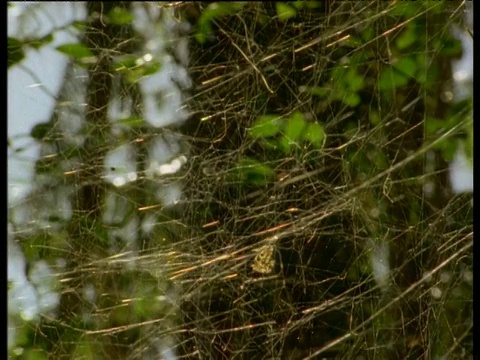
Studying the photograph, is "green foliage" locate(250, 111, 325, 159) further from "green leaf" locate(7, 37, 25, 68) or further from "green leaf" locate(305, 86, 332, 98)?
"green leaf" locate(7, 37, 25, 68)

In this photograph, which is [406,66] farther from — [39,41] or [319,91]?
[39,41]

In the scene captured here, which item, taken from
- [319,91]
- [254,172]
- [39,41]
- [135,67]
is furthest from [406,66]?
[39,41]

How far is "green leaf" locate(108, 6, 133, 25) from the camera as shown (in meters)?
1.12

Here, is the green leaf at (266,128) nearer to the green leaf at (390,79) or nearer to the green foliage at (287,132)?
the green foliage at (287,132)

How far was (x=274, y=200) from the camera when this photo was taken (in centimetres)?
112

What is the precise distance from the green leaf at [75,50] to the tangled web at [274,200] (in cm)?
1

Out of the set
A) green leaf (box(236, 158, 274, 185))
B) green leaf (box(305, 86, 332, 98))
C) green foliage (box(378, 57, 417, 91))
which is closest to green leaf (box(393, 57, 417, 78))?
green foliage (box(378, 57, 417, 91))

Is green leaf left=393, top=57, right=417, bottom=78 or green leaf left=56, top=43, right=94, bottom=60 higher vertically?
green leaf left=56, top=43, right=94, bottom=60

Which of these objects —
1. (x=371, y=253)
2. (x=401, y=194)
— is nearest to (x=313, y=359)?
(x=371, y=253)

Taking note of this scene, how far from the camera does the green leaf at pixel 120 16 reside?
1.12m

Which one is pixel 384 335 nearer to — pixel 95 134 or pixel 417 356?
pixel 417 356

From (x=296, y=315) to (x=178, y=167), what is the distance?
0.28m

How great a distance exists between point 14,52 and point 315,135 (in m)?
0.46

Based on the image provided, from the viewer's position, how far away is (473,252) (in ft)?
3.73
